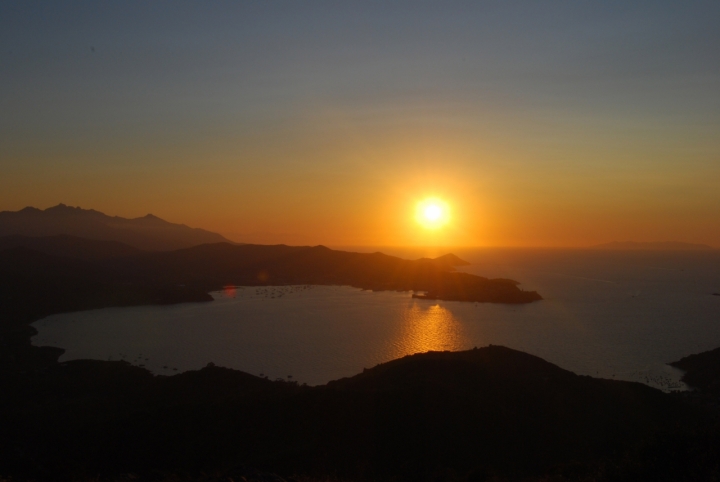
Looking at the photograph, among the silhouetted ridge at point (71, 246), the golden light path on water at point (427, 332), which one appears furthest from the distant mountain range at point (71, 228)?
the golden light path on water at point (427, 332)

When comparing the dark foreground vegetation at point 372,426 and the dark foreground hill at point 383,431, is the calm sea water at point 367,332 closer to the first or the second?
the dark foreground vegetation at point 372,426

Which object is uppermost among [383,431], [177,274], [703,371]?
[177,274]

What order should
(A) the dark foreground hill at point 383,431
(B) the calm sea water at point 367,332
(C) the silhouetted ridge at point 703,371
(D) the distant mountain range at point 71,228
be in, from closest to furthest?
(A) the dark foreground hill at point 383,431, (C) the silhouetted ridge at point 703,371, (B) the calm sea water at point 367,332, (D) the distant mountain range at point 71,228

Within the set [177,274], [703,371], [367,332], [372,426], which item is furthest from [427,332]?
[177,274]

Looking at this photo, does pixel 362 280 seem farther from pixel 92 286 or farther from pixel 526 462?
pixel 526 462

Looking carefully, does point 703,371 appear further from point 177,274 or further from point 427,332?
point 177,274

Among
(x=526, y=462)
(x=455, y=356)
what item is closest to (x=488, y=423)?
(x=526, y=462)
